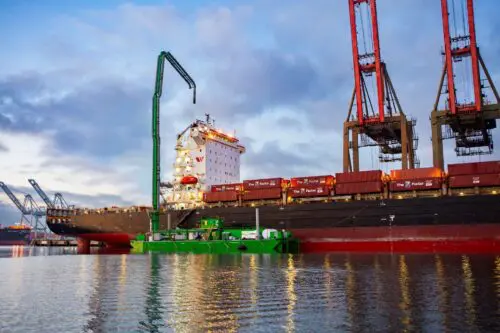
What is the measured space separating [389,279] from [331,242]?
23.0 metres

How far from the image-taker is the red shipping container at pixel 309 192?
43656 mm

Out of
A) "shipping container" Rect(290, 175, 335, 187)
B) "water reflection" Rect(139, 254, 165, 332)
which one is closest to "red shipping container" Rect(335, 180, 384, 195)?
"shipping container" Rect(290, 175, 335, 187)

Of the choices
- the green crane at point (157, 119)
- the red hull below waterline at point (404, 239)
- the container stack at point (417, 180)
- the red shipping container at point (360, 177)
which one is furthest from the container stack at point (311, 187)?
the green crane at point (157, 119)

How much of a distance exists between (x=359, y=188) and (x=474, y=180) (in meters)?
9.65

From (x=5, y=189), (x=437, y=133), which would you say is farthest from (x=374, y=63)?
(x=5, y=189)

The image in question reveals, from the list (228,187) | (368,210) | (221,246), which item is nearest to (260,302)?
(368,210)

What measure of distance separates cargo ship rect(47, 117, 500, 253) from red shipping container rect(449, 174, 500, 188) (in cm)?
7

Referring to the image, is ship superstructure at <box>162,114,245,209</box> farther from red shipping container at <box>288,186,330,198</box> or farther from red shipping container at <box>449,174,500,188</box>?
red shipping container at <box>449,174,500,188</box>

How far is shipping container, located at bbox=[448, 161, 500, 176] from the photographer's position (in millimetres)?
37844

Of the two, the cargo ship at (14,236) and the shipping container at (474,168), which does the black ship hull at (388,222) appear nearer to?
the shipping container at (474,168)

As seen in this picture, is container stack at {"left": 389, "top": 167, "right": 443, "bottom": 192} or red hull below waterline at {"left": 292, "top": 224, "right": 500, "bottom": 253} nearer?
red hull below waterline at {"left": 292, "top": 224, "right": 500, "bottom": 253}

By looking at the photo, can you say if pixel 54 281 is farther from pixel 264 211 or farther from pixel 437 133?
pixel 437 133

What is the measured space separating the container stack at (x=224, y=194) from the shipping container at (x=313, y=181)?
20.9 feet

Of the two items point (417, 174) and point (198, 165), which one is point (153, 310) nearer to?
point (417, 174)
